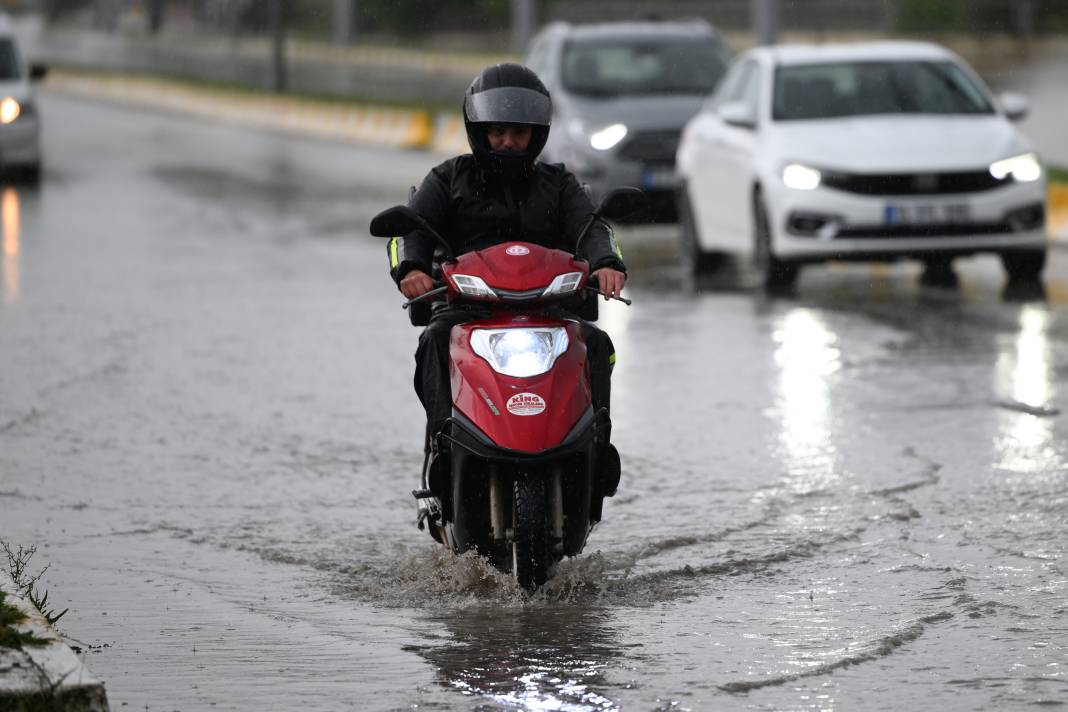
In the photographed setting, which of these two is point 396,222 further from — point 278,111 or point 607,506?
point 278,111

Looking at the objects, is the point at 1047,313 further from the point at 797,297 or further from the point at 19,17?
the point at 19,17

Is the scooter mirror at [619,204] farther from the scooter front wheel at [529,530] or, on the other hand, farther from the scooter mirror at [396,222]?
the scooter front wheel at [529,530]

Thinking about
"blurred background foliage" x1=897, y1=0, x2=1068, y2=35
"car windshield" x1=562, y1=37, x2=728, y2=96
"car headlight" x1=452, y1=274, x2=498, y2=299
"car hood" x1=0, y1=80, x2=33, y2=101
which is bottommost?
"blurred background foliage" x1=897, y1=0, x2=1068, y2=35

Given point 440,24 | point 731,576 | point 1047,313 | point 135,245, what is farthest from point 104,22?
point 731,576

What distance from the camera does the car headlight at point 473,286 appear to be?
23.8 feet

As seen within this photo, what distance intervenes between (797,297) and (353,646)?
399 inches

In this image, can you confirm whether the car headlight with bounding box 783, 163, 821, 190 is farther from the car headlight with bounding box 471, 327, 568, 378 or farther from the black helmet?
the car headlight with bounding box 471, 327, 568, 378

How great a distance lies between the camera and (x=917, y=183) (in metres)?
15.9

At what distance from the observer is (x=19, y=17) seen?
138875mm

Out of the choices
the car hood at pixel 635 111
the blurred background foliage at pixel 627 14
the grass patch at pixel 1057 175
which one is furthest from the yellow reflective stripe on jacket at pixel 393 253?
the blurred background foliage at pixel 627 14

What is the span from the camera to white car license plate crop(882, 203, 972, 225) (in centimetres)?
1580

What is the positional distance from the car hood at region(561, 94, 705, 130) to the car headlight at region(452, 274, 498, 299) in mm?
14182

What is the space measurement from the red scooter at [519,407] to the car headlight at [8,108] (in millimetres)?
21011

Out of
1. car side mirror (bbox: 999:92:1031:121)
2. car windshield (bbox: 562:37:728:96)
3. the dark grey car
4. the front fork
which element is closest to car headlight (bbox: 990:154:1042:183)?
car side mirror (bbox: 999:92:1031:121)
